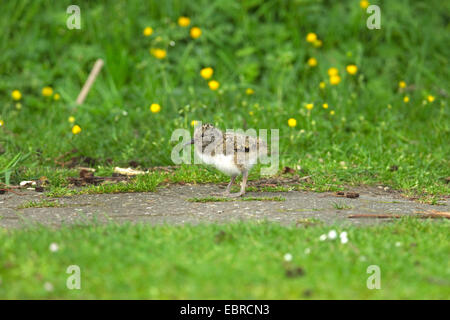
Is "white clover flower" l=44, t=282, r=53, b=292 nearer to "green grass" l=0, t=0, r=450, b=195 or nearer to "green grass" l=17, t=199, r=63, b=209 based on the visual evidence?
"green grass" l=17, t=199, r=63, b=209

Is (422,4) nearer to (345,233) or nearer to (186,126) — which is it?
(186,126)

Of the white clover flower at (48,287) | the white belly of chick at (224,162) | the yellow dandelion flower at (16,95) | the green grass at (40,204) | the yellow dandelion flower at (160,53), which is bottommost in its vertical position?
the white clover flower at (48,287)

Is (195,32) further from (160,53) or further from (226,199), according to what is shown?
(226,199)

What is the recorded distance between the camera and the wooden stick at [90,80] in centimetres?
941

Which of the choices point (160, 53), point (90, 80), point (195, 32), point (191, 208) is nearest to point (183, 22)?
point (195, 32)

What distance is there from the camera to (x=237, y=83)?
10.0 metres

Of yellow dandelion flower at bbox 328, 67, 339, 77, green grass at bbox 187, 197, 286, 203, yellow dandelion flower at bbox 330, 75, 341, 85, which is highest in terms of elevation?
yellow dandelion flower at bbox 328, 67, 339, 77

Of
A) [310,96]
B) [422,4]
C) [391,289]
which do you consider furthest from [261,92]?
[391,289]

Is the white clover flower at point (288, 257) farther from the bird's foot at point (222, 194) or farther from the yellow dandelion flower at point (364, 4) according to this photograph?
the yellow dandelion flower at point (364, 4)

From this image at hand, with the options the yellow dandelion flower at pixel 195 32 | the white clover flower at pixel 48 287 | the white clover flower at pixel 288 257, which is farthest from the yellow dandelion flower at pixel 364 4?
the white clover flower at pixel 48 287

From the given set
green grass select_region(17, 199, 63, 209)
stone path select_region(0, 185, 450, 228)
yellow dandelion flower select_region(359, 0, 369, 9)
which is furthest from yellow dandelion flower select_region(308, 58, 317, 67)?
green grass select_region(17, 199, 63, 209)

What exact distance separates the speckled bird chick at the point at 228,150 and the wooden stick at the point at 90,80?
12.0 ft

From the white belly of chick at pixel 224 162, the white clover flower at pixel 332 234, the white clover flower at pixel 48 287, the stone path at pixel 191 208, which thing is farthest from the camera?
the white belly of chick at pixel 224 162

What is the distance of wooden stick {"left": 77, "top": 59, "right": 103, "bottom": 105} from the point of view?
9414 mm
